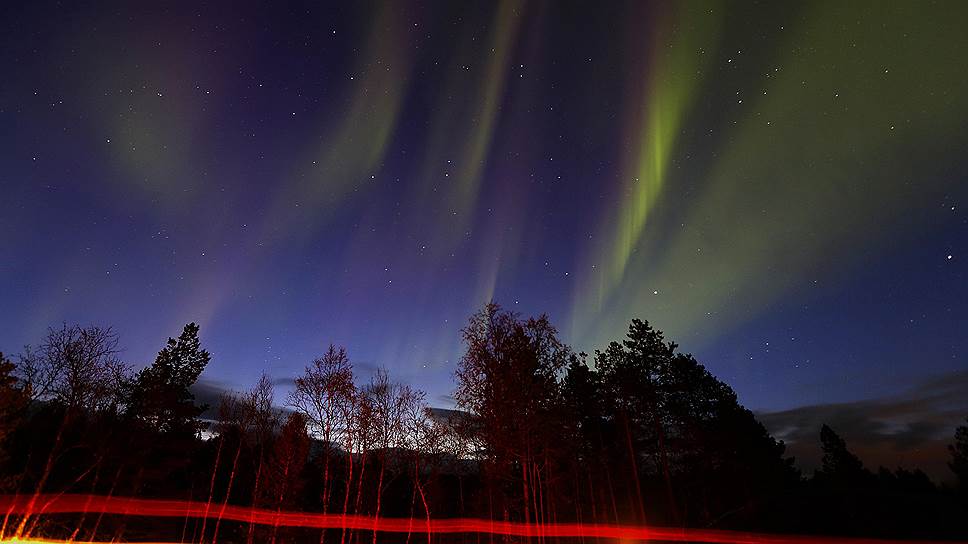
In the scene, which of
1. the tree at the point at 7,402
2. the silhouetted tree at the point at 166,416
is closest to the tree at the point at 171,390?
the silhouetted tree at the point at 166,416

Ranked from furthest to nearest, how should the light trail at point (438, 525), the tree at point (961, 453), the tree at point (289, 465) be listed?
the tree at point (961, 453) < the tree at point (289, 465) < the light trail at point (438, 525)

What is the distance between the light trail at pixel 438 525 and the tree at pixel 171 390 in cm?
577

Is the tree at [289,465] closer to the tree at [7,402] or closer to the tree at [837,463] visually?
the tree at [7,402]

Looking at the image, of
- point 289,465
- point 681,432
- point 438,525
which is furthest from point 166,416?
point 681,432

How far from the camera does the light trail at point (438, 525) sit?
14.8 meters

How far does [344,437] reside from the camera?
34062 mm

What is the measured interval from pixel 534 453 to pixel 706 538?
11.7m

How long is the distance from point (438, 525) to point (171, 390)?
25932mm

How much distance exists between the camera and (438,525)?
27.3 m

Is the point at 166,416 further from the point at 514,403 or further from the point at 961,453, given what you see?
the point at 961,453

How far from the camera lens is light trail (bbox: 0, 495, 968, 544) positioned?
48.4ft

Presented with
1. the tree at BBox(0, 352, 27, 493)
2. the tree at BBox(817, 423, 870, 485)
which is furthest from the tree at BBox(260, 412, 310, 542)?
the tree at BBox(817, 423, 870, 485)

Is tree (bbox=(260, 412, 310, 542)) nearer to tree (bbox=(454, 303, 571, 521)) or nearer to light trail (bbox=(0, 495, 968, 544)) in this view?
light trail (bbox=(0, 495, 968, 544))

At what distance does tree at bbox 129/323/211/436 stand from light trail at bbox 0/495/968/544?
5767mm
